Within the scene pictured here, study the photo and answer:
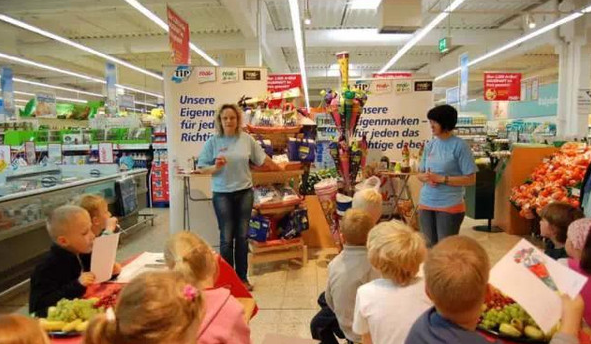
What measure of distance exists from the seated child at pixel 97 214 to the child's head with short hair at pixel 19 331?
136cm

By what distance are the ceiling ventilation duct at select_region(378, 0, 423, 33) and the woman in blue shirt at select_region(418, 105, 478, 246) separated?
352 centimetres

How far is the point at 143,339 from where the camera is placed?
111cm

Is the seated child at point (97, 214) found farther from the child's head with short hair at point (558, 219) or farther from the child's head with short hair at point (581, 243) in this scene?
the child's head with short hair at point (558, 219)

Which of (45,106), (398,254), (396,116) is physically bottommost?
(398,254)

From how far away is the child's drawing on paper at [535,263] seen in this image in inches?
53.6

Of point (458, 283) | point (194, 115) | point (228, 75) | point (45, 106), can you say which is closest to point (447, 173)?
point (458, 283)

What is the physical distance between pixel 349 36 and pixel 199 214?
776cm

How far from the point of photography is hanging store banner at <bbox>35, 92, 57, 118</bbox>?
12.7 m

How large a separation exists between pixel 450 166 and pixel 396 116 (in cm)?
239

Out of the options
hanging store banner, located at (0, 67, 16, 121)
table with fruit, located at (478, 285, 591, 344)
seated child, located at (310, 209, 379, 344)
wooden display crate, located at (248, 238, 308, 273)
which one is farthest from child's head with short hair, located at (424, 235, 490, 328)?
hanging store banner, located at (0, 67, 16, 121)

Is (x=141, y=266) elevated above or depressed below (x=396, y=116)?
below

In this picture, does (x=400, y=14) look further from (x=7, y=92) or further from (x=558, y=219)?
→ (x=7, y=92)

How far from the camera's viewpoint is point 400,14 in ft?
20.8

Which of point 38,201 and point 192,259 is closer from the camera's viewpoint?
point 192,259
